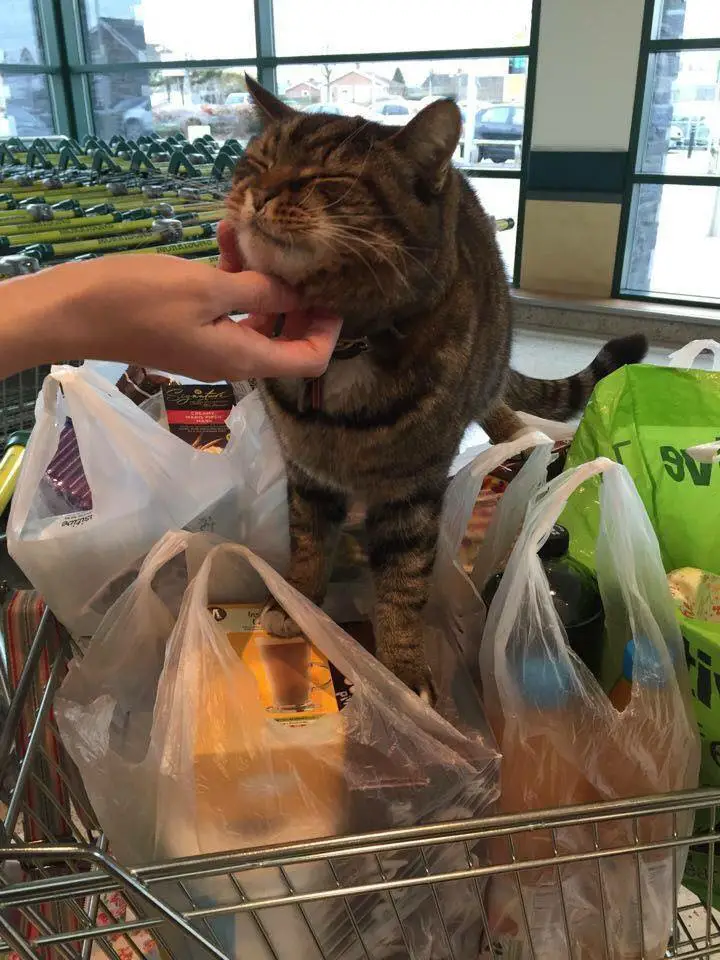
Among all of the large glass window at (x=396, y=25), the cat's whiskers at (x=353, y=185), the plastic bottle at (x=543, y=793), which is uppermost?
the large glass window at (x=396, y=25)

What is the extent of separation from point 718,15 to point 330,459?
130 inches

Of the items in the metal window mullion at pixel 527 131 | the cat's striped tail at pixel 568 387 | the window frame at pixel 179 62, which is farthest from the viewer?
the window frame at pixel 179 62

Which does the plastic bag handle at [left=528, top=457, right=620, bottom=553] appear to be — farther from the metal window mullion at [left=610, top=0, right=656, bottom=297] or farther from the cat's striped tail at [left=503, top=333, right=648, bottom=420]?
the metal window mullion at [left=610, top=0, right=656, bottom=297]

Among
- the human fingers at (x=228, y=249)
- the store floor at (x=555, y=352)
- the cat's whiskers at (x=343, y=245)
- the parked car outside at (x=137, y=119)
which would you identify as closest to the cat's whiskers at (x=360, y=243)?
the cat's whiskers at (x=343, y=245)

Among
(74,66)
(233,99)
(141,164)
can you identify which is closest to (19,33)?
(74,66)

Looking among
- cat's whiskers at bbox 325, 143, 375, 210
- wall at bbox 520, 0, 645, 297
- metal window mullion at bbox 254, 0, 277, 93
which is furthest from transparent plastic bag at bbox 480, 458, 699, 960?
metal window mullion at bbox 254, 0, 277, 93

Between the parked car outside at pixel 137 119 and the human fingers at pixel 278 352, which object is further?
the parked car outside at pixel 137 119

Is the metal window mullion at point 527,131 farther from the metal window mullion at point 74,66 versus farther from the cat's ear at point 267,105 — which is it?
the metal window mullion at point 74,66

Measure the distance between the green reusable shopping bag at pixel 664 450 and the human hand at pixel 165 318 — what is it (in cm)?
43

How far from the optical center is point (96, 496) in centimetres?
78

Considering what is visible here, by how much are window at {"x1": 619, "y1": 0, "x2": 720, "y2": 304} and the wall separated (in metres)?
0.10

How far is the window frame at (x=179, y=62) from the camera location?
359cm

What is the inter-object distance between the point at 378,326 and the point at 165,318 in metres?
0.31

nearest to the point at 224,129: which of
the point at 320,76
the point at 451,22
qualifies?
the point at 320,76
